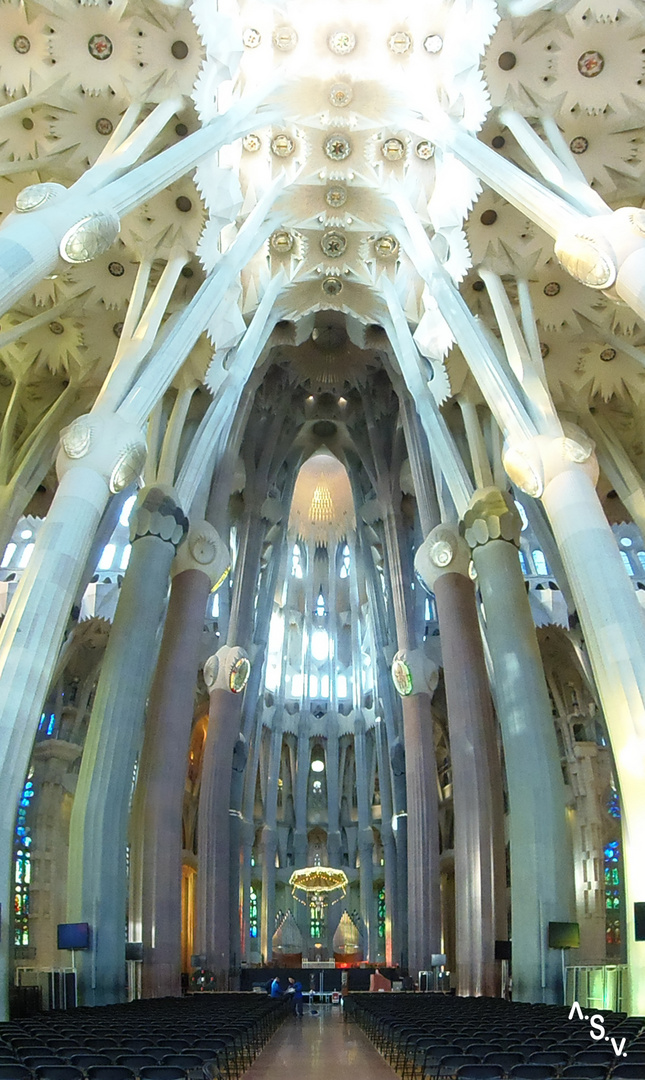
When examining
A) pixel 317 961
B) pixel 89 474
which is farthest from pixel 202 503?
pixel 317 961

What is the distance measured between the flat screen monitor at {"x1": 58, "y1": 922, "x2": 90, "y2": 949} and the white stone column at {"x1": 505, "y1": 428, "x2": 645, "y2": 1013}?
28.8 ft

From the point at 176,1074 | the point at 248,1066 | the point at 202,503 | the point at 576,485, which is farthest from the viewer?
the point at 202,503

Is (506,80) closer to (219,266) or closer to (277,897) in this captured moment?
(219,266)

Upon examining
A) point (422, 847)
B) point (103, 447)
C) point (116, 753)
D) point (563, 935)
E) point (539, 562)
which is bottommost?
point (563, 935)

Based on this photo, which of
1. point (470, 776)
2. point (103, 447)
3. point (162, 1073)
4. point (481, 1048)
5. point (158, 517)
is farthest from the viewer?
point (470, 776)

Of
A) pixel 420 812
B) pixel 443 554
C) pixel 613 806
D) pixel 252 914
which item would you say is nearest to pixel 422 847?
pixel 420 812

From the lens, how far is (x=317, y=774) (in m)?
43.4

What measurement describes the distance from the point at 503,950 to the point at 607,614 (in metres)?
8.72

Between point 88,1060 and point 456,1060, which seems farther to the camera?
point 456,1060

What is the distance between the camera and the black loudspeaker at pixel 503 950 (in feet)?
63.4

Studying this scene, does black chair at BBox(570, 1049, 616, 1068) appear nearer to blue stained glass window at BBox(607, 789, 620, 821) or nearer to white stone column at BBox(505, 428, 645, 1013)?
→ white stone column at BBox(505, 428, 645, 1013)

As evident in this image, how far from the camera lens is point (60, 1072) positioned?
243 inches

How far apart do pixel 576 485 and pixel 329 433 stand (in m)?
22.2

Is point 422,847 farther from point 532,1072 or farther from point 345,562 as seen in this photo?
point 532,1072
